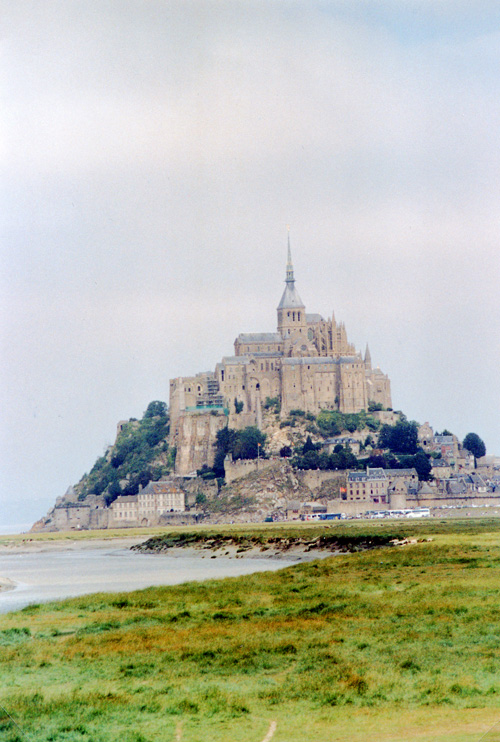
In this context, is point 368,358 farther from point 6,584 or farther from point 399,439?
point 6,584

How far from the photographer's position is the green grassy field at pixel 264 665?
16.4 m

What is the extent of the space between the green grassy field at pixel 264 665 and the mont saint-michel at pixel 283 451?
86903 millimetres

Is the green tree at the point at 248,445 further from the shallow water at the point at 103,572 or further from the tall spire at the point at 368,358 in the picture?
the shallow water at the point at 103,572

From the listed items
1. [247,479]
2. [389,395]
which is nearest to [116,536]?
[247,479]

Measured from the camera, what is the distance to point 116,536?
10669 cm

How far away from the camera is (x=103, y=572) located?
5556 centimetres

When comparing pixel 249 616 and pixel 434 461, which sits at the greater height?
pixel 434 461

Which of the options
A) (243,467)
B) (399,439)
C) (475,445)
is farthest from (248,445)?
(475,445)

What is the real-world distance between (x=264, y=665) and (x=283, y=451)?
106 meters

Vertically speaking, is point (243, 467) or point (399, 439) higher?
point (399, 439)

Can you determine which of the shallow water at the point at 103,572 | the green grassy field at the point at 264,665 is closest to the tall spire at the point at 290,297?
the shallow water at the point at 103,572

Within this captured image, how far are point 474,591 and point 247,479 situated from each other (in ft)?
314

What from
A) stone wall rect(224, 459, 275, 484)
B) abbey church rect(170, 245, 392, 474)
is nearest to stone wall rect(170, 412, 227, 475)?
abbey church rect(170, 245, 392, 474)

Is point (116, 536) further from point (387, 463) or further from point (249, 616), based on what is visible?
point (249, 616)
